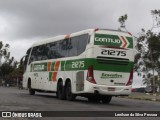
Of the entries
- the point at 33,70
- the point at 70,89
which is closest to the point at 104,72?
the point at 70,89

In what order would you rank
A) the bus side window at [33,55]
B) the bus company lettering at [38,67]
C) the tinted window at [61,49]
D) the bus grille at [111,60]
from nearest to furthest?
the bus grille at [111,60]
the tinted window at [61,49]
the bus company lettering at [38,67]
the bus side window at [33,55]

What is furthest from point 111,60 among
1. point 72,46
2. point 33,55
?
point 33,55

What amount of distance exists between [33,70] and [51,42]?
3.87 m

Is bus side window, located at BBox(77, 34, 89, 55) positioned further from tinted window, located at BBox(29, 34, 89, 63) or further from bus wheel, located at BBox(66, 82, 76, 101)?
bus wheel, located at BBox(66, 82, 76, 101)

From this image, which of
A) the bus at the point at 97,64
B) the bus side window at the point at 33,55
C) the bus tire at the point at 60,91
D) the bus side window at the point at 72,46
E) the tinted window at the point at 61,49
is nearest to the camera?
the bus at the point at 97,64

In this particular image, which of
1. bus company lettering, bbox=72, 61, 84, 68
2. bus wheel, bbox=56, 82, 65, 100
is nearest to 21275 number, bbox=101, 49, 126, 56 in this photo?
bus company lettering, bbox=72, 61, 84, 68

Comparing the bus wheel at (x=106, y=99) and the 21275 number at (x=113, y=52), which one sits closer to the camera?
the 21275 number at (x=113, y=52)

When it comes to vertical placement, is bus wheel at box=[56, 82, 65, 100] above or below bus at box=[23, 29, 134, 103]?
below

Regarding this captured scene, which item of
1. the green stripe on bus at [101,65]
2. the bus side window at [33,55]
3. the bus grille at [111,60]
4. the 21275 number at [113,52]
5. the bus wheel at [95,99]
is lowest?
the bus wheel at [95,99]

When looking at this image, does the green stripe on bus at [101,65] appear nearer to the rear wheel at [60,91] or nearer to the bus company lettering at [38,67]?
the rear wheel at [60,91]

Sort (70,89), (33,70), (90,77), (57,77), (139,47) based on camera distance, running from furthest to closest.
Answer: (139,47), (33,70), (57,77), (70,89), (90,77)

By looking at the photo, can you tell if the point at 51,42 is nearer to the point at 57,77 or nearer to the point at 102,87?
the point at 57,77

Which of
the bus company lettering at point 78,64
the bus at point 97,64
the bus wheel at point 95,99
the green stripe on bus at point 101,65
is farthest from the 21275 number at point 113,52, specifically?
the bus wheel at point 95,99

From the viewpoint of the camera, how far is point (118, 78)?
78.2ft
